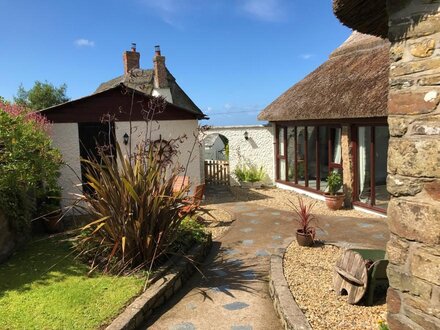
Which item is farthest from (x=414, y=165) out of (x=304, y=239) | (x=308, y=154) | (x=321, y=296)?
(x=308, y=154)

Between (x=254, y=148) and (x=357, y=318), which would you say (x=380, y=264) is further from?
(x=254, y=148)

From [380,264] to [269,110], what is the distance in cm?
1018

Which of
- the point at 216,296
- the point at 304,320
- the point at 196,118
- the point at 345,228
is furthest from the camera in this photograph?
the point at 196,118

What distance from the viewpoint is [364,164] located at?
32.3ft

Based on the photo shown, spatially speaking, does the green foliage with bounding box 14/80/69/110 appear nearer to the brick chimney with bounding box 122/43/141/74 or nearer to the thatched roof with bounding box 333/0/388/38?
the brick chimney with bounding box 122/43/141/74

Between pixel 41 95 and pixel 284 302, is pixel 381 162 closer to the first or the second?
pixel 284 302

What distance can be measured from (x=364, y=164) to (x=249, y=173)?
17.7 feet

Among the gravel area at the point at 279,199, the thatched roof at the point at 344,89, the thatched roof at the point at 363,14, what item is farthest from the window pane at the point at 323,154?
the thatched roof at the point at 363,14

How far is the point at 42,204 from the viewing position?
8.95 m

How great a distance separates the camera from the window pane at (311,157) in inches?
480

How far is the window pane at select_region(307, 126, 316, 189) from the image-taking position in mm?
12180

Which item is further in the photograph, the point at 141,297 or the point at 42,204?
the point at 42,204

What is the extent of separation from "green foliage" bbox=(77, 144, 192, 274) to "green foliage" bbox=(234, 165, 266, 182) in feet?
28.3

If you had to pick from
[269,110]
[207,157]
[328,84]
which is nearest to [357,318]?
[328,84]
